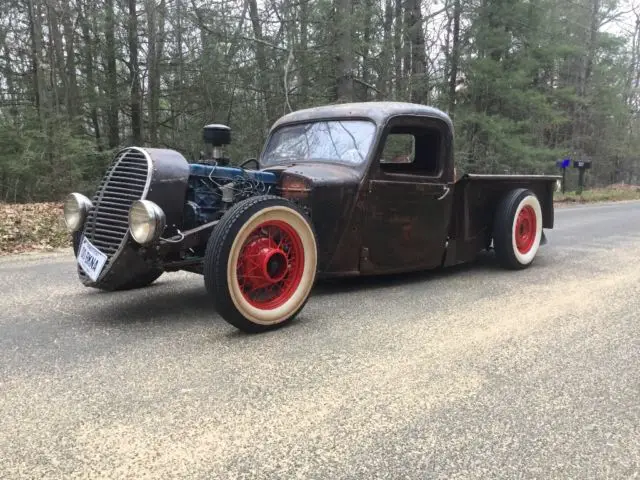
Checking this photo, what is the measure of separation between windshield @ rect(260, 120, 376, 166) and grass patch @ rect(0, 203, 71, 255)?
397cm

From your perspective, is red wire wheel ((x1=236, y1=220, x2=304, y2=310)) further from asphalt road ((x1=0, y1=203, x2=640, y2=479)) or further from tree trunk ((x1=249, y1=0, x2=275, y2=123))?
tree trunk ((x1=249, y1=0, x2=275, y2=123))

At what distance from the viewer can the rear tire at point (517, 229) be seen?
5453 mm

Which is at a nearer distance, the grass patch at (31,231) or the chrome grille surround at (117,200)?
the chrome grille surround at (117,200)

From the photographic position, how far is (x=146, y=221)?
322 centimetres

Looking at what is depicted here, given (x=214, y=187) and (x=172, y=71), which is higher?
(x=172, y=71)

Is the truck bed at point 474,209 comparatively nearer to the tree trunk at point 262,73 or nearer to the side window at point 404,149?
the side window at point 404,149

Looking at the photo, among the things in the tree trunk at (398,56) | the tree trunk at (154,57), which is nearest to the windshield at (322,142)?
the tree trunk at (154,57)

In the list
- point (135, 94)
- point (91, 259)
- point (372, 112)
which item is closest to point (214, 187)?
point (91, 259)

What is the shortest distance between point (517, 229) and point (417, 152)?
1370mm

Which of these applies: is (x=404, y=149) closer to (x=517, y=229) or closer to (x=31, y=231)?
(x=517, y=229)

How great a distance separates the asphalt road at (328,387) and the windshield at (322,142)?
46.7 inches

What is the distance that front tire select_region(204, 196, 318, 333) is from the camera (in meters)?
3.21

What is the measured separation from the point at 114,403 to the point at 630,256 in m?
6.30

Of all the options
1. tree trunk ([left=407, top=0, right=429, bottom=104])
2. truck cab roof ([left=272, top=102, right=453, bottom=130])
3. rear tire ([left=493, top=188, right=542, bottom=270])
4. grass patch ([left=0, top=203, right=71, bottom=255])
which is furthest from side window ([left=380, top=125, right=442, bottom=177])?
tree trunk ([left=407, top=0, right=429, bottom=104])
